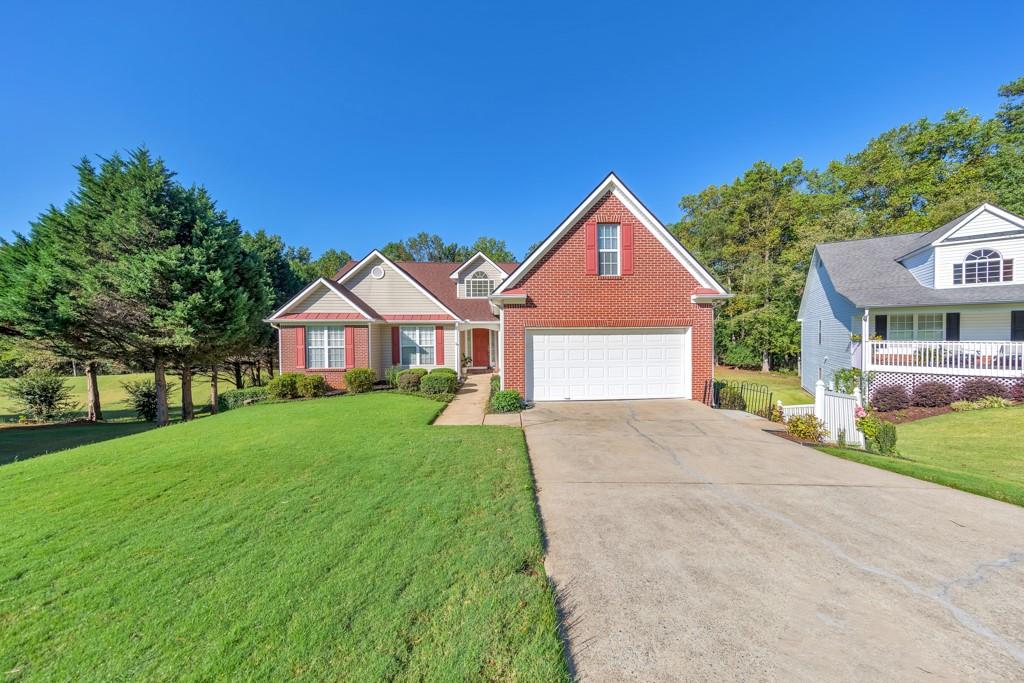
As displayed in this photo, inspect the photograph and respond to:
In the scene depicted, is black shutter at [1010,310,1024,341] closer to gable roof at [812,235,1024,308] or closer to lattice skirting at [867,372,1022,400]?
gable roof at [812,235,1024,308]

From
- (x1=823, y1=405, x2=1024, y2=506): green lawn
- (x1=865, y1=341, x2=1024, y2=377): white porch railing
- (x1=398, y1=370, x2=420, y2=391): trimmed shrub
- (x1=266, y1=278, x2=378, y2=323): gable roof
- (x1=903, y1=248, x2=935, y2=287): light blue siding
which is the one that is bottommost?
(x1=823, y1=405, x2=1024, y2=506): green lawn

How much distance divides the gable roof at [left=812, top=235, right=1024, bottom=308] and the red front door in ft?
54.8

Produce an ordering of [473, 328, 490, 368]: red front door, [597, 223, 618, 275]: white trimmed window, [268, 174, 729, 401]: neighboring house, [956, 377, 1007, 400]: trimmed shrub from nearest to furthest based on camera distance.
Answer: [268, 174, 729, 401]: neighboring house, [597, 223, 618, 275]: white trimmed window, [956, 377, 1007, 400]: trimmed shrub, [473, 328, 490, 368]: red front door

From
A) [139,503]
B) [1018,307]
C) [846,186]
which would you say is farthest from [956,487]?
[846,186]

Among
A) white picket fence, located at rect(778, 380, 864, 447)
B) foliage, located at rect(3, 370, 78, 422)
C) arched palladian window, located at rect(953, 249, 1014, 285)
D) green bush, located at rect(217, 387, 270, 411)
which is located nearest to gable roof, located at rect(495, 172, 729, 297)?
white picket fence, located at rect(778, 380, 864, 447)

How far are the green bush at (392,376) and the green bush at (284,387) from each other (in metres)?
3.55

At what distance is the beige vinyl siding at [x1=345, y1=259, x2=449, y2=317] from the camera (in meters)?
19.0

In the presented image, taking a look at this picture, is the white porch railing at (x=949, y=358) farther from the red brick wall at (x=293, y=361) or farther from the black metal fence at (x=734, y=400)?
the red brick wall at (x=293, y=361)

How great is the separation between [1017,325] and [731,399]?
12386 mm

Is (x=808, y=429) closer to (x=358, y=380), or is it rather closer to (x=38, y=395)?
(x=358, y=380)

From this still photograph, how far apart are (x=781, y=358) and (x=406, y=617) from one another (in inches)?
1214

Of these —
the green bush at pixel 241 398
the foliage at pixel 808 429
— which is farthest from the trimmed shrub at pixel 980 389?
the green bush at pixel 241 398

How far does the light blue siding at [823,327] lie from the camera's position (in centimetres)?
1661

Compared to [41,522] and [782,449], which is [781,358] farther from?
[41,522]
